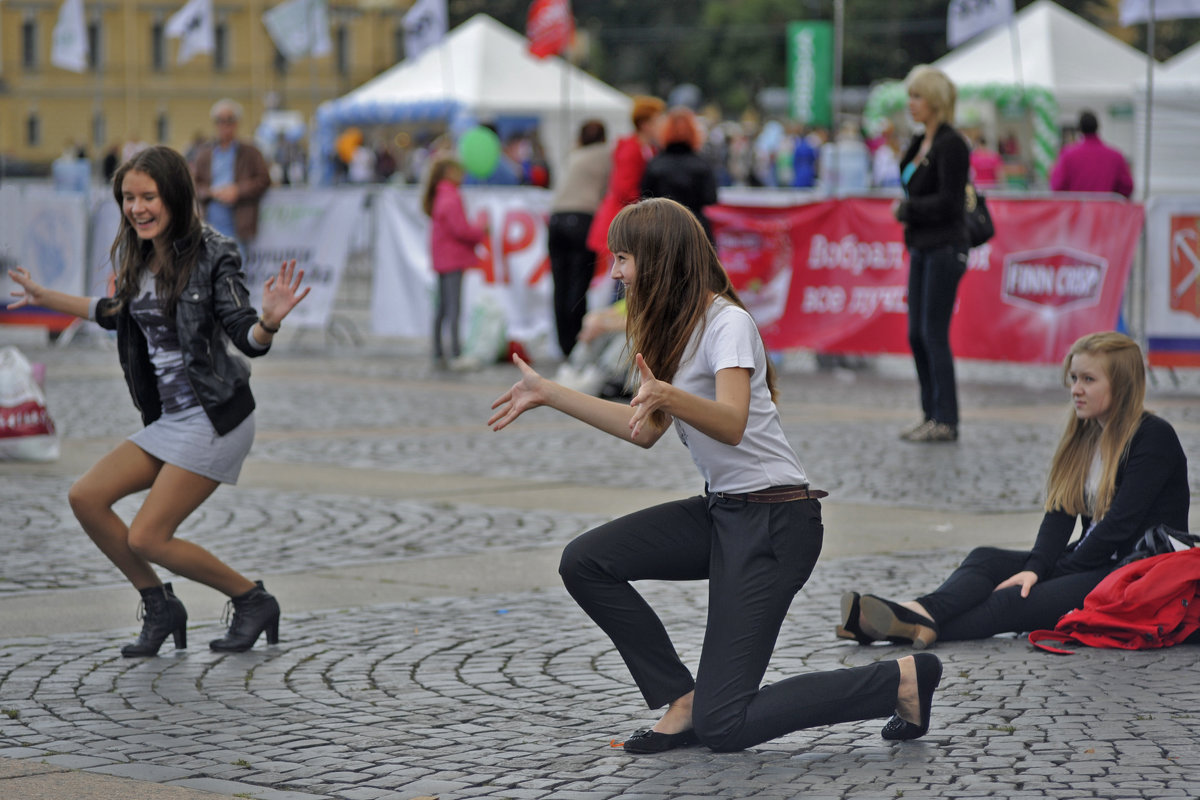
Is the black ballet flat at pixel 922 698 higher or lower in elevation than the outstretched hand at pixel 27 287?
lower

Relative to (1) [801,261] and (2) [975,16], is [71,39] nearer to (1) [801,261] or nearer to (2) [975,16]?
(2) [975,16]

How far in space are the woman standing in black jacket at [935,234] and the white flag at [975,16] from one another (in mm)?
9872

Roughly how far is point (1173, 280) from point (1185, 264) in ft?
0.46

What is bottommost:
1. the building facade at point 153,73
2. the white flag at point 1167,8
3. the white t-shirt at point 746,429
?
the white t-shirt at point 746,429

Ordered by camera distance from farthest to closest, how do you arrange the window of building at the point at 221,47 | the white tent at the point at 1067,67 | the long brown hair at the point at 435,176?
the window of building at the point at 221,47
the white tent at the point at 1067,67
the long brown hair at the point at 435,176

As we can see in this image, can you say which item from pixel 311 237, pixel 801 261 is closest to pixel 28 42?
pixel 311 237

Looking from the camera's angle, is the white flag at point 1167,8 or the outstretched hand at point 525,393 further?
the white flag at point 1167,8

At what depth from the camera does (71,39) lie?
2491cm

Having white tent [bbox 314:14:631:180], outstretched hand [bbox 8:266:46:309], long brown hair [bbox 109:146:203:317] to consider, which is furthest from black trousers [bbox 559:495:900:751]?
white tent [bbox 314:14:631:180]

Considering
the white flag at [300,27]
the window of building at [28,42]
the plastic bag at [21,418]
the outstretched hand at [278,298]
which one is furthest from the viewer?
the window of building at [28,42]

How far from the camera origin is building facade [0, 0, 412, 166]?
74250 millimetres

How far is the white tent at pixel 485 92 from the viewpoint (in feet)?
103

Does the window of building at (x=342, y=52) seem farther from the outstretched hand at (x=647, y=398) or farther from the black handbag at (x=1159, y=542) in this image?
the outstretched hand at (x=647, y=398)

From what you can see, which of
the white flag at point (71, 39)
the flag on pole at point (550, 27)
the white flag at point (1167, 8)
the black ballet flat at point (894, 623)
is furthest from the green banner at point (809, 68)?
the black ballet flat at point (894, 623)
